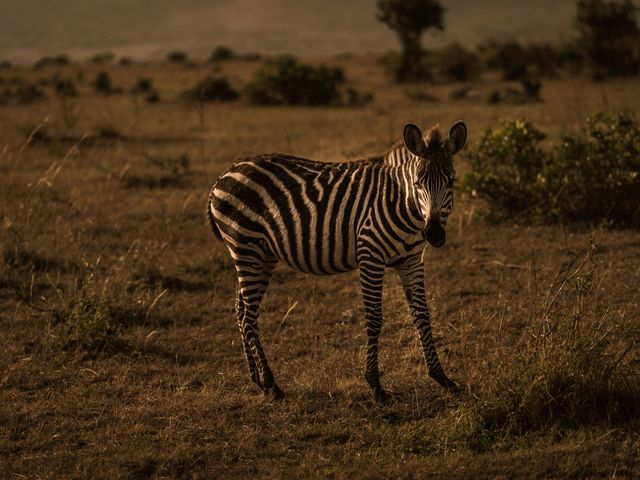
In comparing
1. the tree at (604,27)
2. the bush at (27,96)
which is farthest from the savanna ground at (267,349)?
the tree at (604,27)

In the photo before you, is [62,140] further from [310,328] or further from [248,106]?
[310,328]

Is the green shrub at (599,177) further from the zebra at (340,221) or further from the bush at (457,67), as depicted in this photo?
the bush at (457,67)

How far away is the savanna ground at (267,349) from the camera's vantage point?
17.9 feet

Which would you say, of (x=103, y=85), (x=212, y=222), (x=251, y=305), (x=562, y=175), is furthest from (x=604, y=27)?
(x=251, y=305)

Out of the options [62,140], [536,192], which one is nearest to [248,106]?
[62,140]

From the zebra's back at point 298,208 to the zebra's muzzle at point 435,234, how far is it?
0.85 meters

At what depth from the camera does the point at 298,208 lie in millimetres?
6590

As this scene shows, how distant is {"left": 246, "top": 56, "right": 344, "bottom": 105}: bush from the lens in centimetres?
2519

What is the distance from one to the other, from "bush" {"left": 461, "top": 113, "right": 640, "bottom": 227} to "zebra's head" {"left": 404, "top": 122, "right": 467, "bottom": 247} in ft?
17.3

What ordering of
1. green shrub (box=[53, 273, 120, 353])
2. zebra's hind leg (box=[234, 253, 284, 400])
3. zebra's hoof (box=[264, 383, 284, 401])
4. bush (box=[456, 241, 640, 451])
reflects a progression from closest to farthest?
bush (box=[456, 241, 640, 451]), zebra's hoof (box=[264, 383, 284, 401]), zebra's hind leg (box=[234, 253, 284, 400]), green shrub (box=[53, 273, 120, 353])

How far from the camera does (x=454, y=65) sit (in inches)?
1243

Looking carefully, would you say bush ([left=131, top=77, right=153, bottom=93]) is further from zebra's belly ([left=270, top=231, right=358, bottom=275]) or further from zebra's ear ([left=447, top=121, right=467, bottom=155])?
zebra's ear ([left=447, top=121, right=467, bottom=155])

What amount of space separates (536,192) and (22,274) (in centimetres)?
687

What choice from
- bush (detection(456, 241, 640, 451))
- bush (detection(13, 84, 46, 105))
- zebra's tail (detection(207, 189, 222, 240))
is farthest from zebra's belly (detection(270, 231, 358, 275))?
bush (detection(13, 84, 46, 105))
